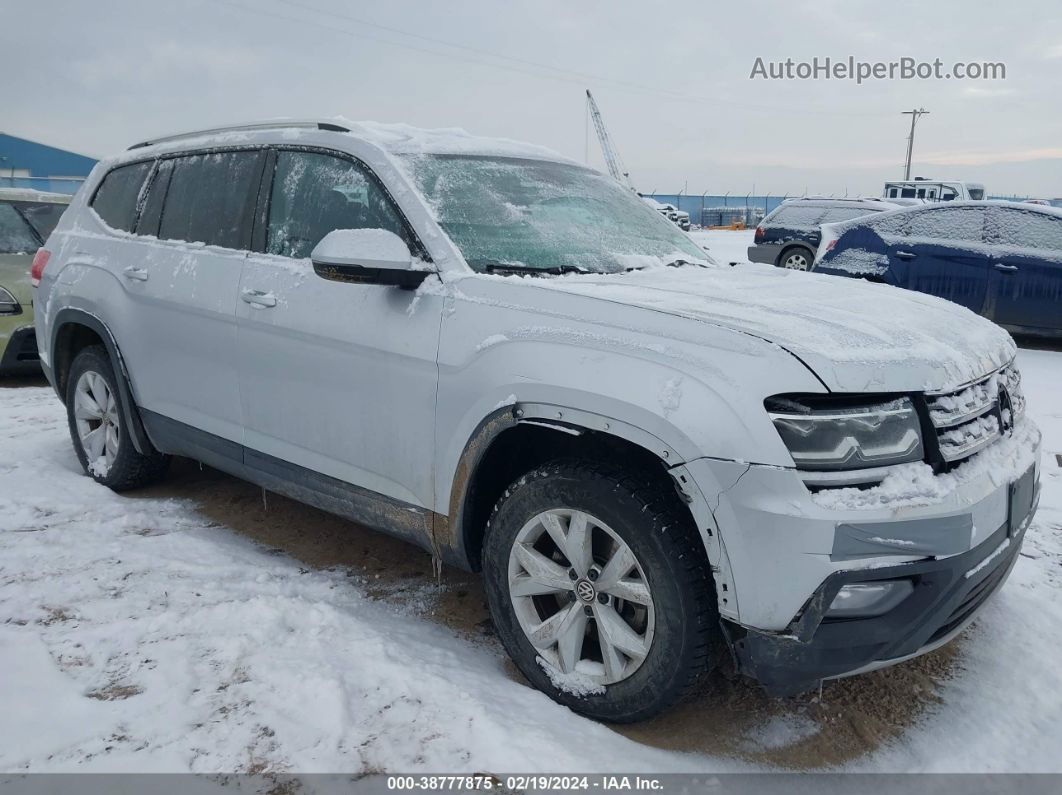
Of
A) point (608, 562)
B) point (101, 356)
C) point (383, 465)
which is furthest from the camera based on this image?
point (101, 356)

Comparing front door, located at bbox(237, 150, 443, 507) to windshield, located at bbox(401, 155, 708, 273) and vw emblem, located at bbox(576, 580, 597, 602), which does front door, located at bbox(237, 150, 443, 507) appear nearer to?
windshield, located at bbox(401, 155, 708, 273)

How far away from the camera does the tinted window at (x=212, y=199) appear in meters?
3.59

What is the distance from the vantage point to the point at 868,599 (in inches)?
80.9

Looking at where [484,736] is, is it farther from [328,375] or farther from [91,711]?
[328,375]

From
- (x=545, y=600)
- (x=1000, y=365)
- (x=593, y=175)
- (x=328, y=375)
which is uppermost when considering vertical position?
(x=593, y=175)

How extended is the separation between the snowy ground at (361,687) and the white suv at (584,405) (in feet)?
0.91

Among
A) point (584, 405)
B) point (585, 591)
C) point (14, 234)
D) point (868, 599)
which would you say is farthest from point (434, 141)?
point (14, 234)

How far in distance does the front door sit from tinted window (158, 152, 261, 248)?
188 millimetres

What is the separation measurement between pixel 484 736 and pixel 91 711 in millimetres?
1164

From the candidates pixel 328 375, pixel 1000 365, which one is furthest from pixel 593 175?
pixel 1000 365

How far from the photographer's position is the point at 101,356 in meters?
4.29

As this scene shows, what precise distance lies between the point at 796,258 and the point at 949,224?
4.55 meters

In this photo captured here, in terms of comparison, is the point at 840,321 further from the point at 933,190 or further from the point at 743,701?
the point at 933,190

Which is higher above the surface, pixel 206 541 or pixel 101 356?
pixel 101 356
